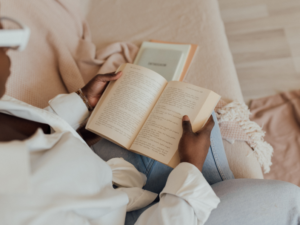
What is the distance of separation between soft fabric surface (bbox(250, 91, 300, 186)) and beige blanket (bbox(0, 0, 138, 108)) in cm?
66

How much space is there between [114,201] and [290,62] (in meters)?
1.21

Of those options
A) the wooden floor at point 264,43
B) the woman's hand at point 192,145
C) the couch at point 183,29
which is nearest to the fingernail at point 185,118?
the woman's hand at point 192,145

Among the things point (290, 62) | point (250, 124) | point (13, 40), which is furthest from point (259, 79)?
point (13, 40)

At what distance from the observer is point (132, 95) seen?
2.26 feet

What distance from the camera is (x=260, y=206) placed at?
513 mm

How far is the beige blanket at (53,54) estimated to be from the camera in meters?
0.77

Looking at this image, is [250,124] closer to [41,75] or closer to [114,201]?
[114,201]

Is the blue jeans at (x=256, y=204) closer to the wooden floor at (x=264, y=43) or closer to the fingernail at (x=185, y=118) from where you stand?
the fingernail at (x=185, y=118)

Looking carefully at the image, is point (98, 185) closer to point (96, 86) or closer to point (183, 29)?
point (96, 86)

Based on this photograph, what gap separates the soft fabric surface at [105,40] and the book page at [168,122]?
0.23 meters

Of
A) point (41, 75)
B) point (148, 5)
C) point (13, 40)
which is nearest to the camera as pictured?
point (13, 40)

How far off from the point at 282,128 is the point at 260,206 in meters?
0.64

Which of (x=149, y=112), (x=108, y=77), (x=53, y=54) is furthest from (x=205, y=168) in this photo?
(x=53, y=54)

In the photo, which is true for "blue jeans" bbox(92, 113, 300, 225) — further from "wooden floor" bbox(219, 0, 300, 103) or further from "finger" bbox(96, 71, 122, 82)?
"wooden floor" bbox(219, 0, 300, 103)
